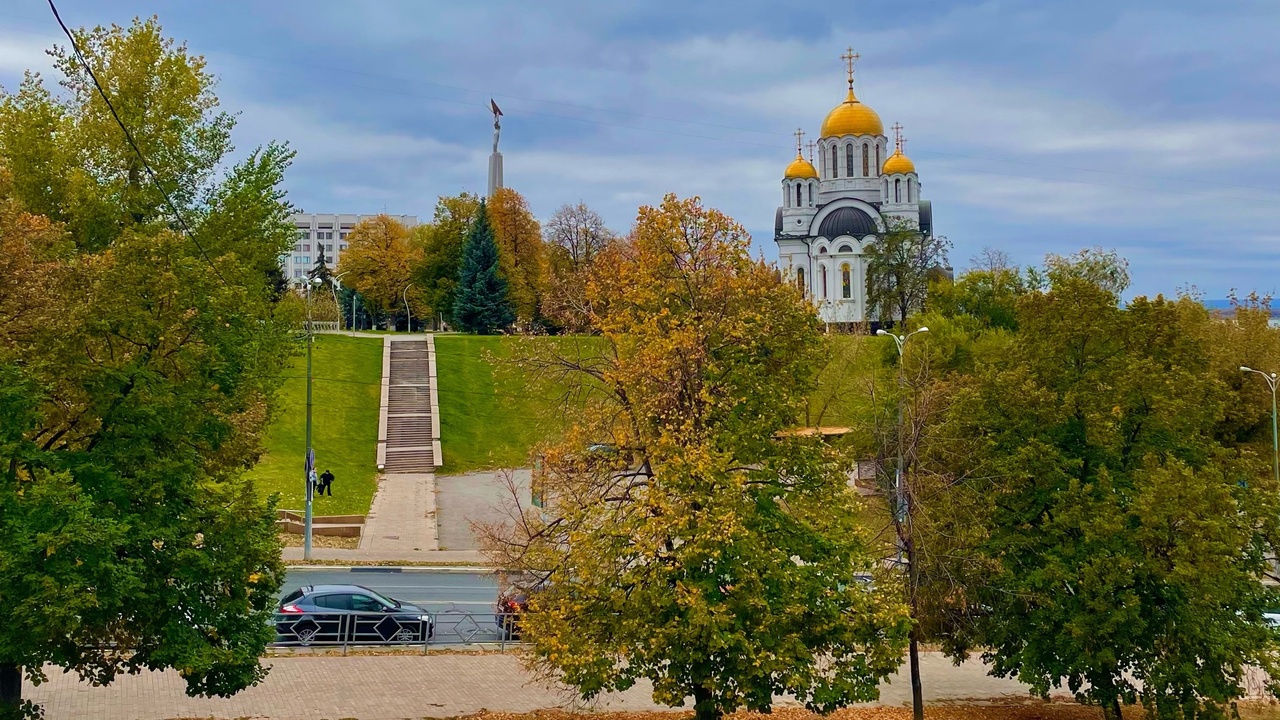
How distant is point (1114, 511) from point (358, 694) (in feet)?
37.6

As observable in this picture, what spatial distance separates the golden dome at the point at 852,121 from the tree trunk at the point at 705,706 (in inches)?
3328

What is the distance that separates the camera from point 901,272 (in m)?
64.4

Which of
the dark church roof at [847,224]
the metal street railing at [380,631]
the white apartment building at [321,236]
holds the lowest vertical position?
the metal street railing at [380,631]

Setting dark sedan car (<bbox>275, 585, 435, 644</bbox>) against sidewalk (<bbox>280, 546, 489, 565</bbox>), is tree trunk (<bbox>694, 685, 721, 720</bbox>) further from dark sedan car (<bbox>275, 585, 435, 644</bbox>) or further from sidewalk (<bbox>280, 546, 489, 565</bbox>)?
sidewalk (<bbox>280, 546, 489, 565</bbox>)

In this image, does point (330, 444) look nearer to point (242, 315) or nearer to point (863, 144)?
point (242, 315)

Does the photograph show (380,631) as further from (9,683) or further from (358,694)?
(9,683)

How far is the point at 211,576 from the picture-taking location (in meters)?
12.0

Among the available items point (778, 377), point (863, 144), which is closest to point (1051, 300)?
point (778, 377)

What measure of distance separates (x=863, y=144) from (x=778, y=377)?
83.2m

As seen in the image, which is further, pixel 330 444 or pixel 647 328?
pixel 330 444

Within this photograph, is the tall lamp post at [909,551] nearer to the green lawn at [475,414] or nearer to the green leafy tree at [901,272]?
the green lawn at [475,414]

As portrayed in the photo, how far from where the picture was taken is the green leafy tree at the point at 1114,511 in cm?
1427

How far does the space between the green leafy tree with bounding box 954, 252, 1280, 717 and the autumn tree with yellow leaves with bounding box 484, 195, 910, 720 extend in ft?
11.3

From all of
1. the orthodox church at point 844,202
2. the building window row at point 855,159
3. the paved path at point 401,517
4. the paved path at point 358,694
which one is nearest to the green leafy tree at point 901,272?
the orthodox church at point 844,202
